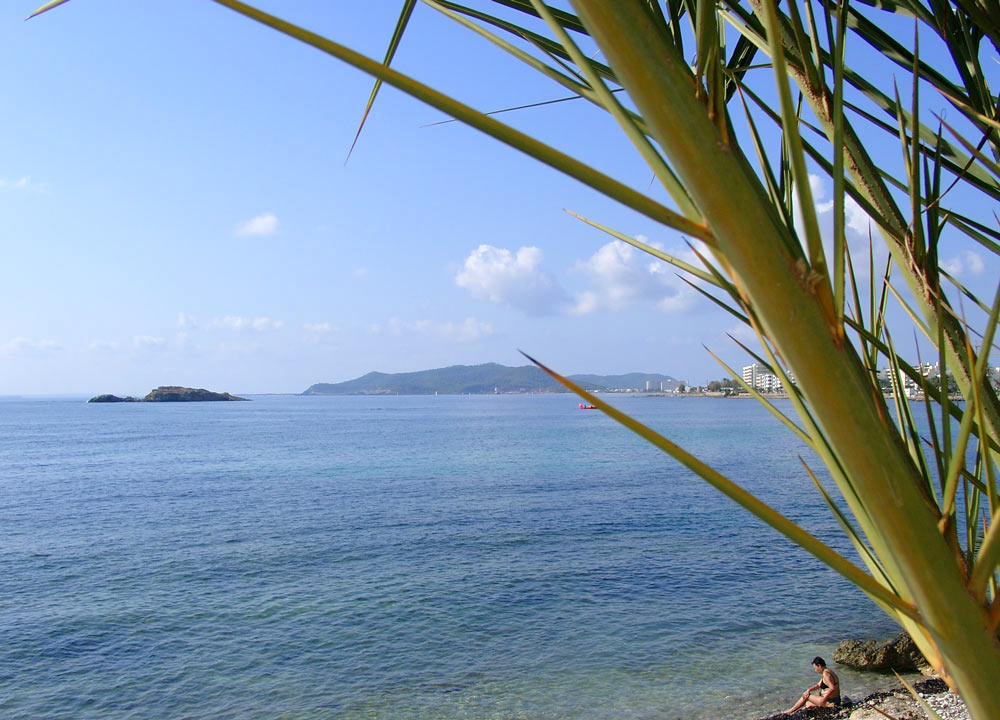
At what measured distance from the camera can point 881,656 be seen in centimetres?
1658

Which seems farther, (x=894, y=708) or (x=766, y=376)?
(x=894, y=708)

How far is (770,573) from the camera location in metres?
25.1

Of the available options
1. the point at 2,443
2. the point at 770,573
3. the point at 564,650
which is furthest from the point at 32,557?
the point at 2,443

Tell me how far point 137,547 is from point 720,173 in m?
33.6

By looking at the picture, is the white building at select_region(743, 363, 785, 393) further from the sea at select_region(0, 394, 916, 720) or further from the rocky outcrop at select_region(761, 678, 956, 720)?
the sea at select_region(0, 394, 916, 720)

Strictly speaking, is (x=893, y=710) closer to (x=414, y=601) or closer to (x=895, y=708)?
(x=895, y=708)

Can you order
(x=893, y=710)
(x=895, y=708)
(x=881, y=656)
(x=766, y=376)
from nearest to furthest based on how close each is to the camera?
1. (x=766, y=376)
2. (x=893, y=710)
3. (x=895, y=708)
4. (x=881, y=656)

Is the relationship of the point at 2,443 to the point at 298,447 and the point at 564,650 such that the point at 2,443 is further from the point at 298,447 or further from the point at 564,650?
the point at 564,650

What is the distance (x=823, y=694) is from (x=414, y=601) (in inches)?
479

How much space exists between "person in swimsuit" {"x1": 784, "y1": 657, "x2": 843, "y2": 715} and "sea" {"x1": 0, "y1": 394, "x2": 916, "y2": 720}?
970 millimetres

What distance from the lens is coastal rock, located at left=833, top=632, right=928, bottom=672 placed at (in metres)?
16.7

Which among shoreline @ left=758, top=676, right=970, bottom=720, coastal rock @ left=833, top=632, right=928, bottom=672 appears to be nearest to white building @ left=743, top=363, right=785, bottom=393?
shoreline @ left=758, top=676, right=970, bottom=720

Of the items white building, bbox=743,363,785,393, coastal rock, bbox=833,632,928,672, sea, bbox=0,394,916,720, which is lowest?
sea, bbox=0,394,916,720

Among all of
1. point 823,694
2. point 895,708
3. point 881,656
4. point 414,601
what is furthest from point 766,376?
point 414,601
